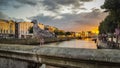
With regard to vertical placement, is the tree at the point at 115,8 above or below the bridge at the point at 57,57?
above

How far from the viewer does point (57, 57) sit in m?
2.82

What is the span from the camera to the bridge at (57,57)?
7.76ft

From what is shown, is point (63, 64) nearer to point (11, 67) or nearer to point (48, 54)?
point (48, 54)

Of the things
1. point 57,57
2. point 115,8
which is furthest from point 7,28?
point 57,57

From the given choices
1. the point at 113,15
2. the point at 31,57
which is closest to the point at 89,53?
the point at 31,57

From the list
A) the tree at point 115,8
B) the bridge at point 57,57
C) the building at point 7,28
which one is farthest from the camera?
the building at point 7,28

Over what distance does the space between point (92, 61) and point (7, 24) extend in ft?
532

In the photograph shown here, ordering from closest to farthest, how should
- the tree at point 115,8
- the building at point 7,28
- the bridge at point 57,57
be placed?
the bridge at point 57,57
the tree at point 115,8
the building at point 7,28

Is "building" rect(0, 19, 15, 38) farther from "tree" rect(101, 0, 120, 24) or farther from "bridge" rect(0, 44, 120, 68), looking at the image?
"bridge" rect(0, 44, 120, 68)

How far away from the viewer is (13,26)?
540 ft

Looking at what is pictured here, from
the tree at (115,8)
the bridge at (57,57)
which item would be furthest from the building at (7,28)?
the bridge at (57,57)

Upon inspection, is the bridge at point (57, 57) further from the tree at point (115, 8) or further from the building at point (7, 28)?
the building at point (7, 28)

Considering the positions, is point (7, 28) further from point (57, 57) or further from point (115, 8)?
point (57, 57)

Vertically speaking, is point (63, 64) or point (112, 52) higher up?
point (112, 52)
